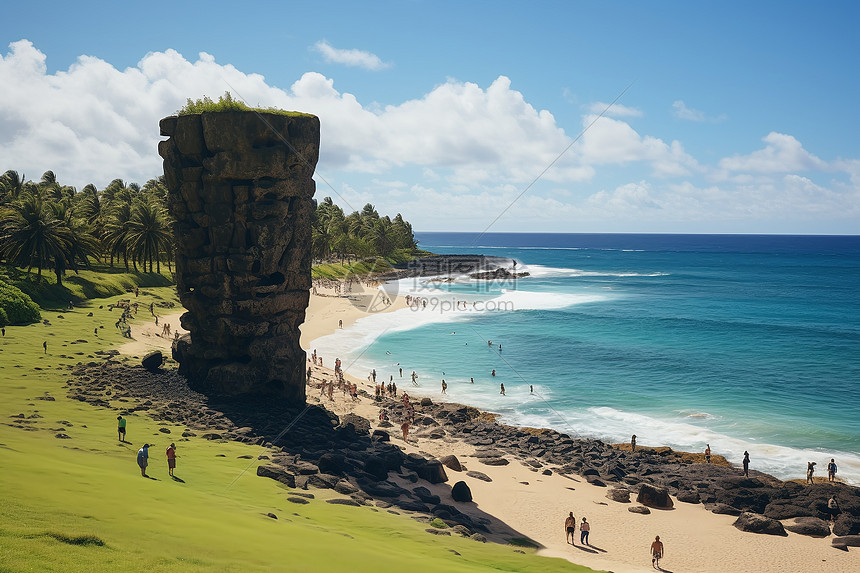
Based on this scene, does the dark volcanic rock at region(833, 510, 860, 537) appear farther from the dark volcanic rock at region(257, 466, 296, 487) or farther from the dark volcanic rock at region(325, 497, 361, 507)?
the dark volcanic rock at region(257, 466, 296, 487)

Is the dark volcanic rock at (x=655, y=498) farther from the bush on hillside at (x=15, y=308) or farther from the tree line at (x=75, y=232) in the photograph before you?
the tree line at (x=75, y=232)

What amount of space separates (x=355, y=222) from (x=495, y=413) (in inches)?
4363

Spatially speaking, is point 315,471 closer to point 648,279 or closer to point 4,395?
point 4,395

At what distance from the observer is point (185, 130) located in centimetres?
3284

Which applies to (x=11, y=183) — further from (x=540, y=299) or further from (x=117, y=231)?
(x=540, y=299)

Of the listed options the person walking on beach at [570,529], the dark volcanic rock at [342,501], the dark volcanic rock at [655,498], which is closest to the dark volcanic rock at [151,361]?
the dark volcanic rock at [342,501]

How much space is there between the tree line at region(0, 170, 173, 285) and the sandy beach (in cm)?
4186

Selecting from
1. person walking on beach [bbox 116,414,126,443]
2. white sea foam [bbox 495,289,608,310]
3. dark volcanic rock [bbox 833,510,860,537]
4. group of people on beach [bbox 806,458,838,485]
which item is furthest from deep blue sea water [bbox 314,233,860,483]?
person walking on beach [bbox 116,414,126,443]

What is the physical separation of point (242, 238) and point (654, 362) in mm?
43902

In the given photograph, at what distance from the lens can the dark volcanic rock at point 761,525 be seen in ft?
86.0

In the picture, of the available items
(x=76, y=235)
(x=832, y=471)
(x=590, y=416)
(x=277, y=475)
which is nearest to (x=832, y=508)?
(x=832, y=471)

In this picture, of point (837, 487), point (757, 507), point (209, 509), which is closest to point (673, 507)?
point (757, 507)

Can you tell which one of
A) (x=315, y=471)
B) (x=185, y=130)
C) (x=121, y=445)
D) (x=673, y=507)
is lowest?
(x=673, y=507)

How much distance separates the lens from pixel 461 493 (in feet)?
89.5
